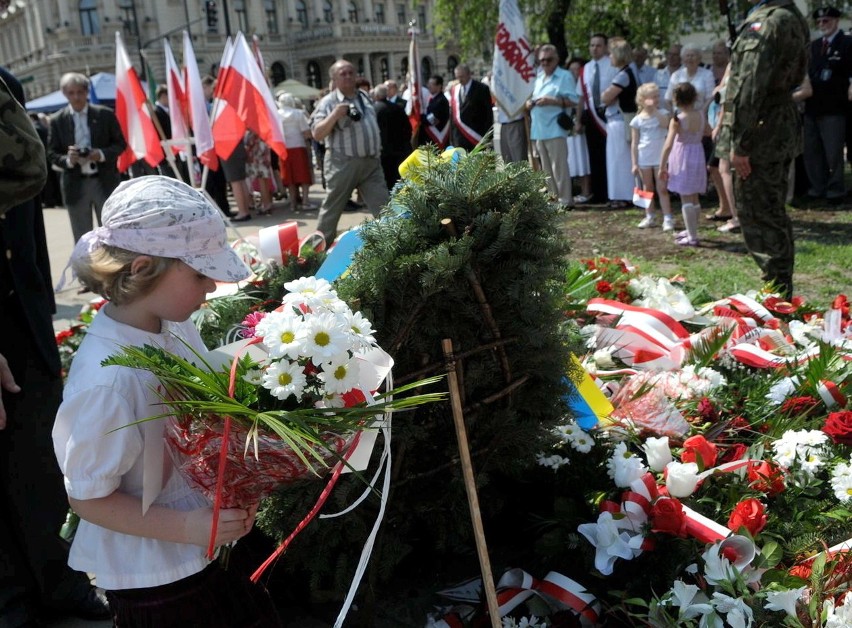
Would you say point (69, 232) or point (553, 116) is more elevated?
point (553, 116)

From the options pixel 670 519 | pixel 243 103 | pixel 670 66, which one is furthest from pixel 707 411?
pixel 670 66

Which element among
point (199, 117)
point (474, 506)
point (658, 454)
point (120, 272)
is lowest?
point (658, 454)

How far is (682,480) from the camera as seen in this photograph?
2646 mm

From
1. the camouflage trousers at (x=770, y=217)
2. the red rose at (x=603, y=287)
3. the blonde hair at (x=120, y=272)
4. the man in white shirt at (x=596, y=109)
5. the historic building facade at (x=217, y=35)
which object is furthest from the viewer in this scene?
the historic building facade at (x=217, y=35)

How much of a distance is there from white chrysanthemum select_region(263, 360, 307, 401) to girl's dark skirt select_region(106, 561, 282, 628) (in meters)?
0.64

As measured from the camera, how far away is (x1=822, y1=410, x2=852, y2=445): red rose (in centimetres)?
294

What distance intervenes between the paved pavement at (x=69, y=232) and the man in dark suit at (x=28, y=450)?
4.50 metres

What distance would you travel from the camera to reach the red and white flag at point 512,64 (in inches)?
389

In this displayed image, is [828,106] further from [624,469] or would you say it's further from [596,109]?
[624,469]

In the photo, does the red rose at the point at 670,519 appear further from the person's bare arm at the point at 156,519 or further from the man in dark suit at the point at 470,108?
the man in dark suit at the point at 470,108

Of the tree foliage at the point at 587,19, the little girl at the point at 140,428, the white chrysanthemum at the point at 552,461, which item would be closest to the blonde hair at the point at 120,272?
the little girl at the point at 140,428

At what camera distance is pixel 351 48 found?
223 ft

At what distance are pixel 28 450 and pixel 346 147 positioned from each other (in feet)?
19.3

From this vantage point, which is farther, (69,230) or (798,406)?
(69,230)
